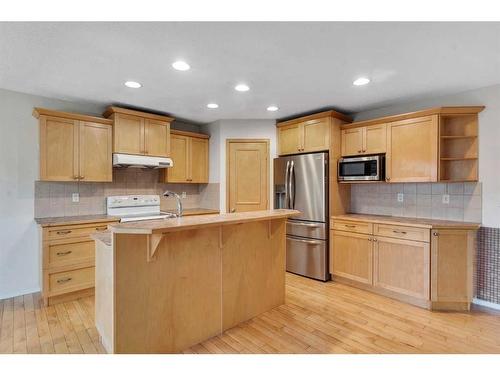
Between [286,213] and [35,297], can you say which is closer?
[286,213]

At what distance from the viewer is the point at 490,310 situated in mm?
2912

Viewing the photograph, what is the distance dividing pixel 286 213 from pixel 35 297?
9.85 ft

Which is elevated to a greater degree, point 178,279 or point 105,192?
point 105,192

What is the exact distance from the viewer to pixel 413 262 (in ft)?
10.00

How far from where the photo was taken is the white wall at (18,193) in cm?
315

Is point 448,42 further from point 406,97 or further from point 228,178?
point 228,178

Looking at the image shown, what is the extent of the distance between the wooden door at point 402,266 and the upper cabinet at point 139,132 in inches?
124

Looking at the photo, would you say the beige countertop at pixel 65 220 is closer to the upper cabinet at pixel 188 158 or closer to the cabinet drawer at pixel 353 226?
the upper cabinet at pixel 188 158

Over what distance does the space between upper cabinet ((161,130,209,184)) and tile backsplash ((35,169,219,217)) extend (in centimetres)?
25

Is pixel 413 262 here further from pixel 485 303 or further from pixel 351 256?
pixel 485 303

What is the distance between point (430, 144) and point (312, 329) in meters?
2.37

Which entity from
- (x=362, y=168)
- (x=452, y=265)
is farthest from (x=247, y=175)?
(x=452, y=265)

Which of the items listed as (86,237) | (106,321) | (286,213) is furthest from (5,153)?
(286,213)

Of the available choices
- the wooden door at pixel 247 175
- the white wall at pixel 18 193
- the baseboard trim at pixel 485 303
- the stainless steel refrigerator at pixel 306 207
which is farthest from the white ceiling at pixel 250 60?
the baseboard trim at pixel 485 303
